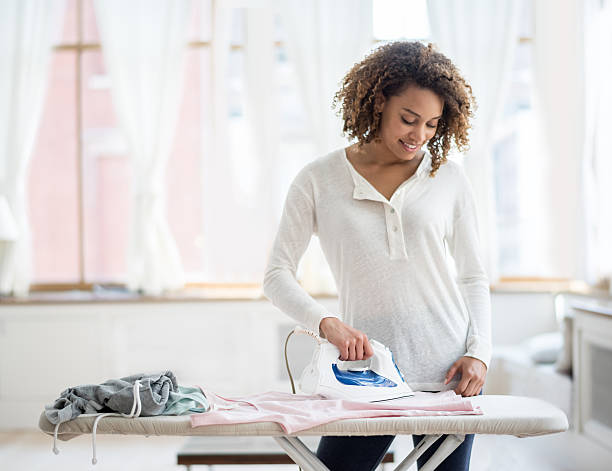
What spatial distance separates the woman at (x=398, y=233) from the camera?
4.26 ft

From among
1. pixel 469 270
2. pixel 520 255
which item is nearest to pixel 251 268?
pixel 520 255

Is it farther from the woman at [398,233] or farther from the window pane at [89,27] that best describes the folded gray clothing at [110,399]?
the window pane at [89,27]

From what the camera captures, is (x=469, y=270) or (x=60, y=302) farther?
(x=60, y=302)

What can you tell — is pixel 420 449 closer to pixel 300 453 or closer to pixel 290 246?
pixel 300 453

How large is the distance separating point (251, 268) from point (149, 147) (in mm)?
888

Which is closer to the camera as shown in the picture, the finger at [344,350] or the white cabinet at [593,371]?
the finger at [344,350]

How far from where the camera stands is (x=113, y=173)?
3.99 metres

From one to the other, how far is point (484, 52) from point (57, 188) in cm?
258

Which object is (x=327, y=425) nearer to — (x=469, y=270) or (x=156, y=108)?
(x=469, y=270)

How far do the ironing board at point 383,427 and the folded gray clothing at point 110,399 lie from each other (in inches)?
0.7

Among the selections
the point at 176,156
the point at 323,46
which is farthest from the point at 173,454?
the point at 323,46

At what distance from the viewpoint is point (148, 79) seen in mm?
3775

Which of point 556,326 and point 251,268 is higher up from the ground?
point 251,268

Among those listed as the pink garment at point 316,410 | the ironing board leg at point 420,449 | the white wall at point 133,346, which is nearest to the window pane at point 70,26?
the white wall at point 133,346
